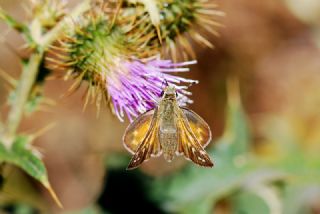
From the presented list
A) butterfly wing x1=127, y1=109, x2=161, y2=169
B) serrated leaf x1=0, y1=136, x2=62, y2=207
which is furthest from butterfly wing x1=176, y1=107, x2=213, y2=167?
serrated leaf x1=0, y1=136, x2=62, y2=207

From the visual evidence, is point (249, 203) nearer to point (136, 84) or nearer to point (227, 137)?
point (227, 137)

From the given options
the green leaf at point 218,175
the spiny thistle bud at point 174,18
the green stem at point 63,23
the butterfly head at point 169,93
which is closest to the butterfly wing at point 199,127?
the butterfly head at point 169,93

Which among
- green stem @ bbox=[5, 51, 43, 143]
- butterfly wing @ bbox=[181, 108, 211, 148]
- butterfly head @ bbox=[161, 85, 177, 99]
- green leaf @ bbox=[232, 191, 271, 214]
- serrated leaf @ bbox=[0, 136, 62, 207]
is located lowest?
serrated leaf @ bbox=[0, 136, 62, 207]

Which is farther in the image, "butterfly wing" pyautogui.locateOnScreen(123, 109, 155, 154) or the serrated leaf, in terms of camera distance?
"butterfly wing" pyautogui.locateOnScreen(123, 109, 155, 154)

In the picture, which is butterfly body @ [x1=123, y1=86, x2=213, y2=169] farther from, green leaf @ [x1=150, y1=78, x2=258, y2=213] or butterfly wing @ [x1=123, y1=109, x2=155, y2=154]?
green leaf @ [x1=150, y1=78, x2=258, y2=213]

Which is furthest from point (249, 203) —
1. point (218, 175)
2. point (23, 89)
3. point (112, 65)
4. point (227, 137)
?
point (23, 89)

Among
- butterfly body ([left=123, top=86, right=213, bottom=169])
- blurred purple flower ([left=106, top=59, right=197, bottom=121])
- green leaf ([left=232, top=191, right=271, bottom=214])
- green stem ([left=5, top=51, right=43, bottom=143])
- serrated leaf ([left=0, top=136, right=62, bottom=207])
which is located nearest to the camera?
serrated leaf ([left=0, top=136, right=62, bottom=207])

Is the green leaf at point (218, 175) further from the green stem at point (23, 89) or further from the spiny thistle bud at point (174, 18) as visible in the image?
the green stem at point (23, 89)
